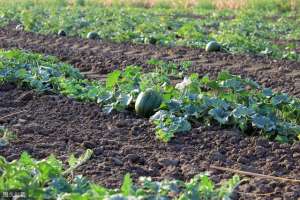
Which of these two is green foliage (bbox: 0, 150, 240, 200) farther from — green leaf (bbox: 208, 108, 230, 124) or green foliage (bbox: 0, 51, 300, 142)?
green leaf (bbox: 208, 108, 230, 124)

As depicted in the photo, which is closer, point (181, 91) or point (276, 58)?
point (181, 91)

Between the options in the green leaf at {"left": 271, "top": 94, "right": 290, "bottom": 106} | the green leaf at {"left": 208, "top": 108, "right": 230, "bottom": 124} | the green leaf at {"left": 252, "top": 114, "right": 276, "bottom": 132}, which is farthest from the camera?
the green leaf at {"left": 271, "top": 94, "right": 290, "bottom": 106}

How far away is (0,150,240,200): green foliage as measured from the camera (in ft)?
9.76

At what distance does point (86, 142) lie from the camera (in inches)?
186

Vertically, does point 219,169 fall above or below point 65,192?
below

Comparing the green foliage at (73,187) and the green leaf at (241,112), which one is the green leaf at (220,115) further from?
the green foliage at (73,187)

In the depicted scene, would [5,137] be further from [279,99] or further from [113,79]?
[279,99]

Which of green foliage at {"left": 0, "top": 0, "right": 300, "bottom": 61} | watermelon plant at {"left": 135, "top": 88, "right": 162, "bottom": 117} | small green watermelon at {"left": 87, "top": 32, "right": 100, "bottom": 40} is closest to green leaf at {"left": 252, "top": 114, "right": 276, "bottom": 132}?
watermelon plant at {"left": 135, "top": 88, "right": 162, "bottom": 117}

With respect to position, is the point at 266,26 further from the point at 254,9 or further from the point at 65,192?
the point at 65,192

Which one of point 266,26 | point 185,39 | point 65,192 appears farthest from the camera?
point 266,26

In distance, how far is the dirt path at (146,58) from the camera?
798cm

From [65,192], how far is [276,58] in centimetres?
689

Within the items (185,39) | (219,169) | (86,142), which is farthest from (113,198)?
(185,39)

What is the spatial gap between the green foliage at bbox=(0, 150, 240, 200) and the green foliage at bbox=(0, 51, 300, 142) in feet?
5.70
